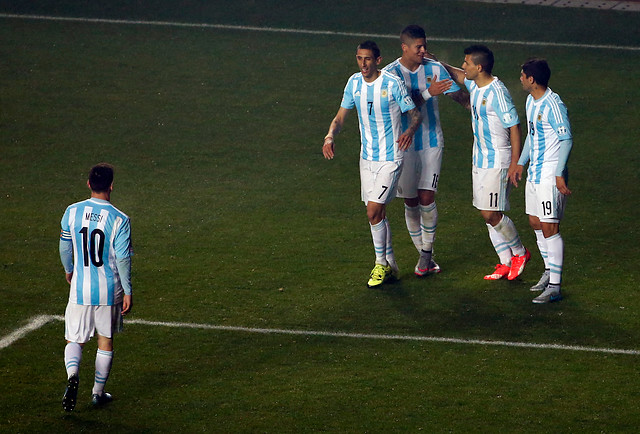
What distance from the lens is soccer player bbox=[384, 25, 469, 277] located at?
1023 cm

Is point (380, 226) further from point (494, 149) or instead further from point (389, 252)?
point (494, 149)

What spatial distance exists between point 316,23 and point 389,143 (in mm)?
10459

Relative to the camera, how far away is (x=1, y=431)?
7.22 m

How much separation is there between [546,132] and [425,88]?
1.43 meters

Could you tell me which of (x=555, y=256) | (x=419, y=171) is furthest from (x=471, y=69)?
(x=555, y=256)

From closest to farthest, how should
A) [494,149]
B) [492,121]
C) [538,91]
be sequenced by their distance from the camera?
1. [538,91]
2. [492,121]
3. [494,149]

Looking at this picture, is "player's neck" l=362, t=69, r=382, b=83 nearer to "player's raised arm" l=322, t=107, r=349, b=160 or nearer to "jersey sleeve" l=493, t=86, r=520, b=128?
"player's raised arm" l=322, t=107, r=349, b=160

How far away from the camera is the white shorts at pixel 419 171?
10352mm

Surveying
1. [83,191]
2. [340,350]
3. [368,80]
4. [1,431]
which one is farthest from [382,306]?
[83,191]

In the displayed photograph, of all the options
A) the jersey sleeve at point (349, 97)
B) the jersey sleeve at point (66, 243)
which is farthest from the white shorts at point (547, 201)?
the jersey sleeve at point (66, 243)

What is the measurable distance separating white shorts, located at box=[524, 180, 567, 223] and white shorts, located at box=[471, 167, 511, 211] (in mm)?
420

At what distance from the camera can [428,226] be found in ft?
34.3

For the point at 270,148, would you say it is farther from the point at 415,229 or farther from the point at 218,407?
the point at 218,407

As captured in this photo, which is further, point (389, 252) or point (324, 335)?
point (389, 252)
